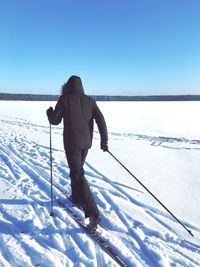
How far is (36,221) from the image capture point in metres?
4.57

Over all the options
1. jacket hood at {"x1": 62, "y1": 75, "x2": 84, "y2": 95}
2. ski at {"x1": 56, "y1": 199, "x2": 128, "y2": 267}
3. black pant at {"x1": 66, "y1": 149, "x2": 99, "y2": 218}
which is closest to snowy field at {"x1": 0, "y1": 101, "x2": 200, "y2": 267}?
ski at {"x1": 56, "y1": 199, "x2": 128, "y2": 267}

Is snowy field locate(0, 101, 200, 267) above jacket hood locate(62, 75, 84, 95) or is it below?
below

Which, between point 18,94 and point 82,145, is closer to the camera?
point 82,145

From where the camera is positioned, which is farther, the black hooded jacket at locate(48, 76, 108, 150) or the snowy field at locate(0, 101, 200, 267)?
the black hooded jacket at locate(48, 76, 108, 150)

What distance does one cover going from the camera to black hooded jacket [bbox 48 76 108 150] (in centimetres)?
443

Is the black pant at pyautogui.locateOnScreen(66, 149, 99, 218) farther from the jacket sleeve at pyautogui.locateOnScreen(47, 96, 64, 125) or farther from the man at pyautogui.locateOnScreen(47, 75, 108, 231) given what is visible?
the jacket sleeve at pyautogui.locateOnScreen(47, 96, 64, 125)

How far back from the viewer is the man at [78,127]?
4434mm

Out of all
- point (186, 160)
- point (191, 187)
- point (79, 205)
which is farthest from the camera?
point (186, 160)

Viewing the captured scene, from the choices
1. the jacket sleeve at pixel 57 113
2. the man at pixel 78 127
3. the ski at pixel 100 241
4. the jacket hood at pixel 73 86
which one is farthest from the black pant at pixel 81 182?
the jacket hood at pixel 73 86

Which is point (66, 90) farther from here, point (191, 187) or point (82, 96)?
point (191, 187)

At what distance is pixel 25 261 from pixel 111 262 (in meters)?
0.96

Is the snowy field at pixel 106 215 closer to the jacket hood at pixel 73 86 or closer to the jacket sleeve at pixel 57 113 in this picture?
the jacket sleeve at pixel 57 113

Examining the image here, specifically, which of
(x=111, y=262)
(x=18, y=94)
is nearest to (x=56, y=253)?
(x=111, y=262)

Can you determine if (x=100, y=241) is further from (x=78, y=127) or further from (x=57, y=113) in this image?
(x=57, y=113)
